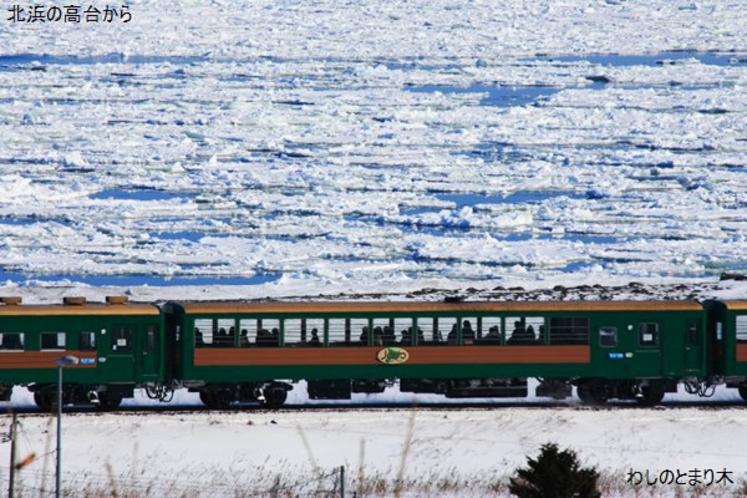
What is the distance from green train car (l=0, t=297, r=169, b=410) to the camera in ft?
96.2

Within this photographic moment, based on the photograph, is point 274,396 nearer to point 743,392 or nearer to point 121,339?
point 121,339

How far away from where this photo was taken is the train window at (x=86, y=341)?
97.2 feet

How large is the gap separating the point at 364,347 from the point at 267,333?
1.94 meters

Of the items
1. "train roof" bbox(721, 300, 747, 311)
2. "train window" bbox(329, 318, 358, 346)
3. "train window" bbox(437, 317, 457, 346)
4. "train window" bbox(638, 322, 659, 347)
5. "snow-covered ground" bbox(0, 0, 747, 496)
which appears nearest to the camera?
"snow-covered ground" bbox(0, 0, 747, 496)

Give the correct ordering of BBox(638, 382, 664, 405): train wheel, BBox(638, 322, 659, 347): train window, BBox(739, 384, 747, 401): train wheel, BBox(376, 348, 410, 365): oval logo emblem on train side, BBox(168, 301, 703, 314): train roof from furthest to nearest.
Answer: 1. BBox(739, 384, 747, 401): train wheel
2. BBox(638, 382, 664, 405): train wheel
3. BBox(638, 322, 659, 347): train window
4. BBox(376, 348, 410, 365): oval logo emblem on train side
5. BBox(168, 301, 703, 314): train roof

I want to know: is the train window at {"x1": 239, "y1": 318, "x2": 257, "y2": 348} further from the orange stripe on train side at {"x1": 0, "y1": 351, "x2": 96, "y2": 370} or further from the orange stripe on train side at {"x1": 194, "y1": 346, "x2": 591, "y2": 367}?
the orange stripe on train side at {"x1": 0, "y1": 351, "x2": 96, "y2": 370}

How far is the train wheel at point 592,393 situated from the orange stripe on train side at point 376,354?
3.11ft

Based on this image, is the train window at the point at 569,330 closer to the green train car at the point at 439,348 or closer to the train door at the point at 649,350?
the green train car at the point at 439,348

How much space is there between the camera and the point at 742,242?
49.7 metres

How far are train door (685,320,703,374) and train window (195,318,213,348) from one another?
31.7 feet

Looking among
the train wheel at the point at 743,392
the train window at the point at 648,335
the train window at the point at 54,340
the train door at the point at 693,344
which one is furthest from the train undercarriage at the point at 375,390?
the train window at the point at 648,335

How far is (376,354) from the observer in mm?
30234

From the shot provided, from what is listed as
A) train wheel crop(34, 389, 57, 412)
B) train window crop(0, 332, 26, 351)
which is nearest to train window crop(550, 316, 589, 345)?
train wheel crop(34, 389, 57, 412)

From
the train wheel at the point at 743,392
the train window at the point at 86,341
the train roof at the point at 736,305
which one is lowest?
the train wheel at the point at 743,392
